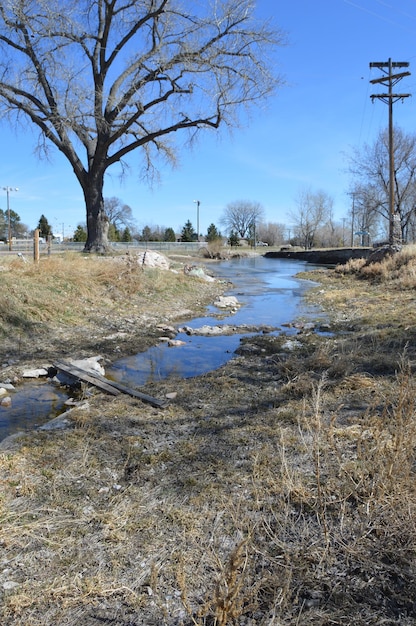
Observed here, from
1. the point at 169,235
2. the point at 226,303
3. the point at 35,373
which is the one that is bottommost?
the point at 35,373

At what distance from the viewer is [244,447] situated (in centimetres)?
398

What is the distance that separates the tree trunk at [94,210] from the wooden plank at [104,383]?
51.5 ft

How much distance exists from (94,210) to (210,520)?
20854 millimetres

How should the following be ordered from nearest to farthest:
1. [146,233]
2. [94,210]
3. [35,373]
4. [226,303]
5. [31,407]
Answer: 1. [31,407]
2. [35,373]
3. [226,303]
4. [94,210]
5. [146,233]

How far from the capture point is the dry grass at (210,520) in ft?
7.07

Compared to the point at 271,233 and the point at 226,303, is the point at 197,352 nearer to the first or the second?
the point at 226,303

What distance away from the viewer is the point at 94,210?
21.9 meters

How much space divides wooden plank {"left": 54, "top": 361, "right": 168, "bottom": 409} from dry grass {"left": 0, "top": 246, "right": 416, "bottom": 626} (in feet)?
1.15

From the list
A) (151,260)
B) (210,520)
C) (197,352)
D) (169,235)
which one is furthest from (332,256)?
(210,520)

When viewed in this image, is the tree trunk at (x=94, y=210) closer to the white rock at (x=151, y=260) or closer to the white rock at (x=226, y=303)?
the white rock at (x=151, y=260)

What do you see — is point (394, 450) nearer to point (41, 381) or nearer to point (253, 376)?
point (253, 376)

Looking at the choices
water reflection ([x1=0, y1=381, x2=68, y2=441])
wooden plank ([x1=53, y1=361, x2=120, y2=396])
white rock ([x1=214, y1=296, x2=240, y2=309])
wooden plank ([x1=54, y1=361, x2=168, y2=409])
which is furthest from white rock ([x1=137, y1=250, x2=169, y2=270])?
water reflection ([x1=0, y1=381, x2=68, y2=441])

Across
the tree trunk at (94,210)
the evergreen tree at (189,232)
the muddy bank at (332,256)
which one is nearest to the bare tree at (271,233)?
→ the evergreen tree at (189,232)

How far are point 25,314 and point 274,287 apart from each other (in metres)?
15.0
